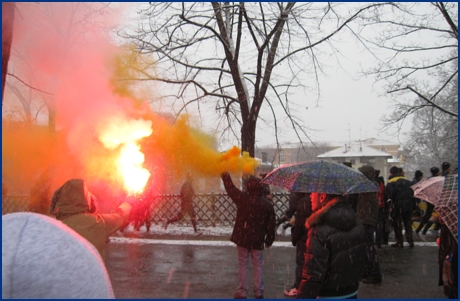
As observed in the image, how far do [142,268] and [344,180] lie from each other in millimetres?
5208

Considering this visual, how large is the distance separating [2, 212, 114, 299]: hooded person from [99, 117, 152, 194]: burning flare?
10.4 feet

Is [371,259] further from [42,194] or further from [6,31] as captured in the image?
[42,194]

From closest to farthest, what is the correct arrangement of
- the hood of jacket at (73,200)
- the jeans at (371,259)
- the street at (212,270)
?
the hood of jacket at (73,200), the street at (212,270), the jeans at (371,259)

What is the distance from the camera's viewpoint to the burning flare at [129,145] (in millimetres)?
4935

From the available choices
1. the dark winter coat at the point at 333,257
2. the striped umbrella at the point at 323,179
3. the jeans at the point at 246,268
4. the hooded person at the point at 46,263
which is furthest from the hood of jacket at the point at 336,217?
the jeans at the point at 246,268

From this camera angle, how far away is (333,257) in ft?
10.5

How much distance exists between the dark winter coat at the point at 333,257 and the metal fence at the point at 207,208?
968 centimetres

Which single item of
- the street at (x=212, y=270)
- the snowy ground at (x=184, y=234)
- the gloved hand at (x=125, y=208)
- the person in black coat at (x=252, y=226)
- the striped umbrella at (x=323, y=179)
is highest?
the striped umbrella at (x=323, y=179)

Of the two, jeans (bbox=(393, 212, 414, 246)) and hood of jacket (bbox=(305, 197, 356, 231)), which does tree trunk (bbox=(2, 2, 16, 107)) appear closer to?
hood of jacket (bbox=(305, 197, 356, 231))

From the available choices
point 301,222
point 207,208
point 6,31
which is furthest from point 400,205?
point 6,31

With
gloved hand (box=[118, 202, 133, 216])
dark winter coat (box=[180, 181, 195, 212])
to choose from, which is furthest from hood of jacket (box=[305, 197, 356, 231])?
dark winter coat (box=[180, 181, 195, 212])

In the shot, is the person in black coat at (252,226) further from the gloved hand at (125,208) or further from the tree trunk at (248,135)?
the tree trunk at (248,135)

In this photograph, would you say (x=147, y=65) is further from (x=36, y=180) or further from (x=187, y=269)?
(x=187, y=269)

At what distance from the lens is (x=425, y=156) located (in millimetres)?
38000
